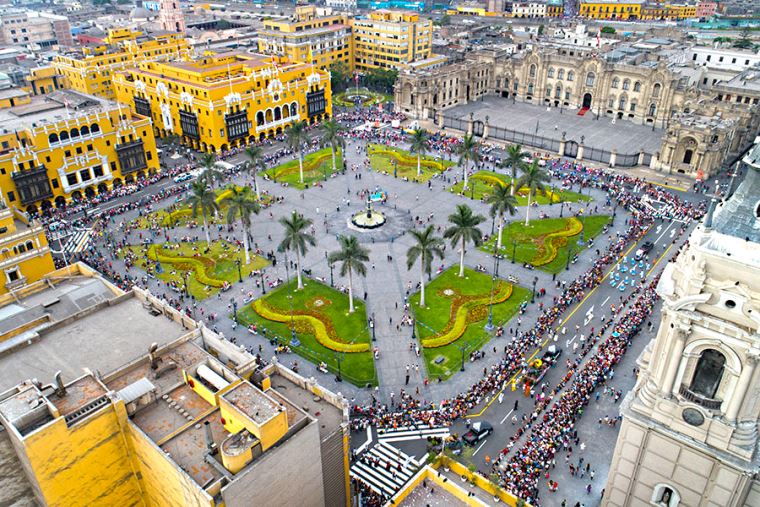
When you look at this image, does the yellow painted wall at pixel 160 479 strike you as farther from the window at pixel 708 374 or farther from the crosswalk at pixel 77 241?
the crosswalk at pixel 77 241

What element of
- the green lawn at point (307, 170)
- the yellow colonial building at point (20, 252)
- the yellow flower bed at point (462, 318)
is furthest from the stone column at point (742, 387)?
the green lawn at point (307, 170)

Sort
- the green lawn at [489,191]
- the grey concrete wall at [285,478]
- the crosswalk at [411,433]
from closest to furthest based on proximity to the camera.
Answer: the grey concrete wall at [285,478] → the crosswalk at [411,433] → the green lawn at [489,191]

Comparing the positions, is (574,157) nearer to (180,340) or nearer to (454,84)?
(454,84)

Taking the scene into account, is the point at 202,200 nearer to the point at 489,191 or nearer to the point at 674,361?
the point at 489,191

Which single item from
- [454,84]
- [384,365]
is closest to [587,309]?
[384,365]

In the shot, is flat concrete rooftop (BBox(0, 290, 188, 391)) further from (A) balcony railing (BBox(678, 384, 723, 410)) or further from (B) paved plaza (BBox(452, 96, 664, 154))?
(B) paved plaza (BBox(452, 96, 664, 154))

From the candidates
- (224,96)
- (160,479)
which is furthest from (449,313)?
(224,96)

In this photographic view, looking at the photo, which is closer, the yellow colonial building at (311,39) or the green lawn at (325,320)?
the green lawn at (325,320)
